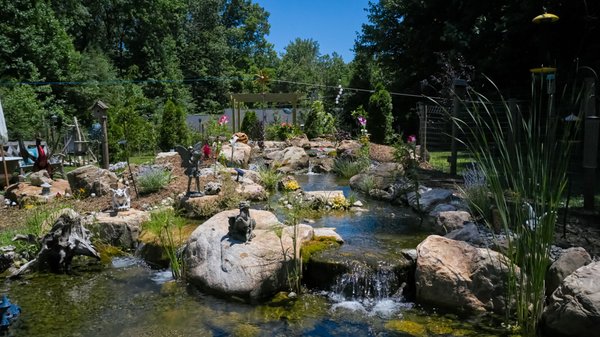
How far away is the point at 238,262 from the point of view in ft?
15.1

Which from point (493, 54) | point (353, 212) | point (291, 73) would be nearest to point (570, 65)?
point (493, 54)

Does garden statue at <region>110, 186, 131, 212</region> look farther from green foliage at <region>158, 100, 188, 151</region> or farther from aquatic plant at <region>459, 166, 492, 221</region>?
green foliage at <region>158, 100, 188, 151</region>

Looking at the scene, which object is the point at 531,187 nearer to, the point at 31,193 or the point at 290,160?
the point at 31,193

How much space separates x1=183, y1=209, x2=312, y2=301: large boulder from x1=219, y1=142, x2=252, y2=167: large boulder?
16.9 ft

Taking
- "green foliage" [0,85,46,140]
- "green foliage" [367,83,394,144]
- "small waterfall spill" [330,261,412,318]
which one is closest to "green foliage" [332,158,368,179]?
"small waterfall spill" [330,261,412,318]

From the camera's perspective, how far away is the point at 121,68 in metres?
27.6

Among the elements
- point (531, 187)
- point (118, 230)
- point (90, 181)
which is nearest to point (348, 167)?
point (90, 181)

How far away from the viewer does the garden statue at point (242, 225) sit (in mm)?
4809

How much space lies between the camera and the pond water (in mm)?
3910

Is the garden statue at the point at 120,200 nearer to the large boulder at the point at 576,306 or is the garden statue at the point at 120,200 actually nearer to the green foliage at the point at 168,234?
the green foliage at the point at 168,234

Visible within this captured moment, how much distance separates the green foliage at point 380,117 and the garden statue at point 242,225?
12263 millimetres

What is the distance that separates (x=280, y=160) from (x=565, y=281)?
336 inches

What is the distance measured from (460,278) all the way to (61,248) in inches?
158

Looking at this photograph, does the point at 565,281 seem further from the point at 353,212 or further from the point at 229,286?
the point at 353,212
